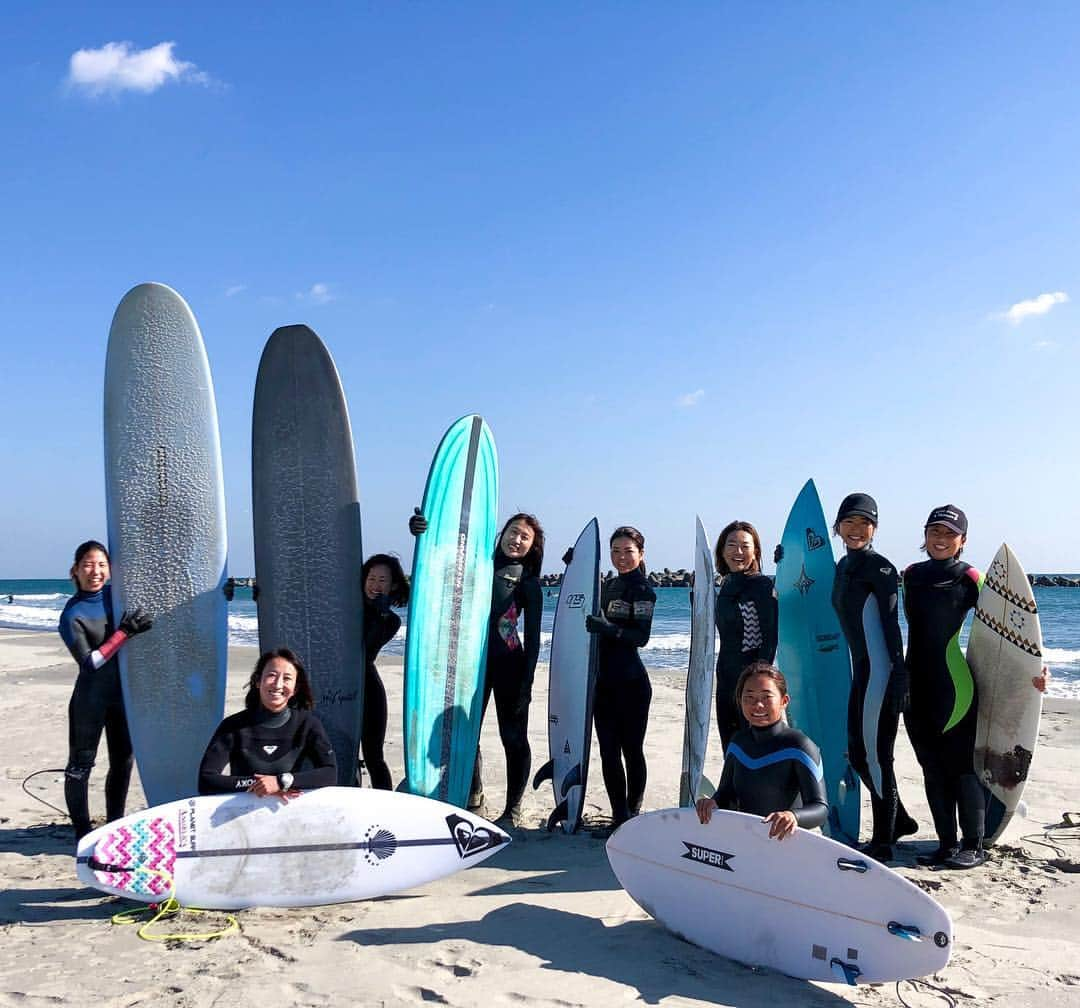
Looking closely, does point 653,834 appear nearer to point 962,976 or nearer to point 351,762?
point 962,976

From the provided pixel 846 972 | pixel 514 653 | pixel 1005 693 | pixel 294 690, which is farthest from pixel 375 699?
pixel 1005 693

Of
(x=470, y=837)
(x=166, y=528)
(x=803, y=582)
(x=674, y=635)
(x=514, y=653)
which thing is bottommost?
(x=674, y=635)

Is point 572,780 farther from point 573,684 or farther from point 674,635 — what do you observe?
point 674,635

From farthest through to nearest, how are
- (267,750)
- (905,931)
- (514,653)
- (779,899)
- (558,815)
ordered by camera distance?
(514,653) < (558,815) < (267,750) < (779,899) < (905,931)

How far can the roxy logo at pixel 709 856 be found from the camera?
2.65 metres

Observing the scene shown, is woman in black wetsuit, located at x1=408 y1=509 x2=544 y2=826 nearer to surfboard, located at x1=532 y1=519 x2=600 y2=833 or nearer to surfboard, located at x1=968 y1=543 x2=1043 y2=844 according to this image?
surfboard, located at x1=532 y1=519 x2=600 y2=833

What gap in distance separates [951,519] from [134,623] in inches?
135

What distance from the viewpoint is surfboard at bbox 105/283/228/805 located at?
3947 millimetres

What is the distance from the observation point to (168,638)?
4.01 m

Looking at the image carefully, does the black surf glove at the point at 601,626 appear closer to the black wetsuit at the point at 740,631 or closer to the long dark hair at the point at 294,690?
the black wetsuit at the point at 740,631

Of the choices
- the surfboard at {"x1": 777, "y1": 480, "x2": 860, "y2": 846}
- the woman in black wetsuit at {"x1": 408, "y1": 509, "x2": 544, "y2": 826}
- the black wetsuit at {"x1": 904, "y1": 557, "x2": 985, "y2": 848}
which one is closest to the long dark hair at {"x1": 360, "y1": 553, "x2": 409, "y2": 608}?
the woman in black wetsuit at {"x1": 408, "y1": 509, "x2": 544, "y2": 826}

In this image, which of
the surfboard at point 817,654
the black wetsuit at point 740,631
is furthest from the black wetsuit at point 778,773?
the surfboard at point 817,654

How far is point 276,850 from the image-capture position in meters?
2.97

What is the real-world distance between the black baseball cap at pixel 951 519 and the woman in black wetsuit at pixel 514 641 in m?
1.73
